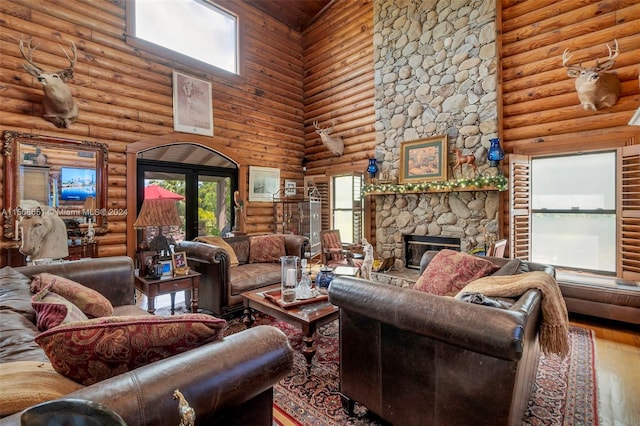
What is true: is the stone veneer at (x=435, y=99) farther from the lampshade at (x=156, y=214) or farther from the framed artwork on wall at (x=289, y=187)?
the lampshade at (x=156, y=214)

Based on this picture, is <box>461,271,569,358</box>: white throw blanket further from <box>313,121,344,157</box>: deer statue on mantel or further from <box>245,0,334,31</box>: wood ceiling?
<box>245,0,334,31</box>: wood ceiling

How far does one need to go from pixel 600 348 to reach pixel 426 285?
1.96m

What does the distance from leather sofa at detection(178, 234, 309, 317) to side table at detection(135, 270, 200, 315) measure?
0.24 m

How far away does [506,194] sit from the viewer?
4441 millimetres

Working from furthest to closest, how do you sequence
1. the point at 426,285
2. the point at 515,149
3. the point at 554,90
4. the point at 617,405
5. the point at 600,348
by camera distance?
the point at 515,149
the point at 554,90
the point at 600,348
the point at 426,285
the point at 617,405

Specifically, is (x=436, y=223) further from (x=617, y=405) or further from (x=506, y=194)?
(x=617, y=405)

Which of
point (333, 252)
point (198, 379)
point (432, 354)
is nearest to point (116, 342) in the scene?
point (198, 379)

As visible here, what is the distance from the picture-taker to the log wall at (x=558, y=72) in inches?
143

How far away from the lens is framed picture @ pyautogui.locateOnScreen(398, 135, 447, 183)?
4966 millimetres

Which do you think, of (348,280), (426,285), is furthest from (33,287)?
(426,285)

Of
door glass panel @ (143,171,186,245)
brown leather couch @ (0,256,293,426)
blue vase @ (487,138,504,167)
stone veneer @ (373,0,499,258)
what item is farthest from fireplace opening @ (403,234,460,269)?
brown leather couch @ (0,256,293,426)

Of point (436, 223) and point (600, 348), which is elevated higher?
point (436, 223)

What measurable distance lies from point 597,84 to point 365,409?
4450 millimetres

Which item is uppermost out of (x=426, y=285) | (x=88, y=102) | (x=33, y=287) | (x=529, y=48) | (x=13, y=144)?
(x=529, y=48)
